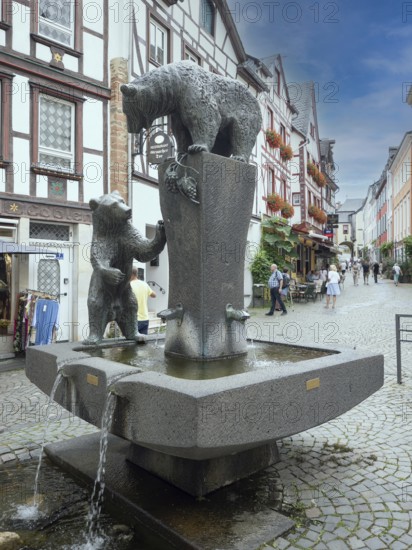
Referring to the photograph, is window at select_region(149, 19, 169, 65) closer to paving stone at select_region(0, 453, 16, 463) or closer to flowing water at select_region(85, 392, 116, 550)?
paving stone at select_region(0, 453, 16, 463)

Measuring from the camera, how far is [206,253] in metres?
3.47

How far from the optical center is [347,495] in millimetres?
3045

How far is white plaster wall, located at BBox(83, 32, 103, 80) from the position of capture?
33.9 ft

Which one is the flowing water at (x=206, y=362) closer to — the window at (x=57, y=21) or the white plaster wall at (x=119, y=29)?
the window at (x=57, y=21)

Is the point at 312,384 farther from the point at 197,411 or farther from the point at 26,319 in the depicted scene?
the point at 26,319

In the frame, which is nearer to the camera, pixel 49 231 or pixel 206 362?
pixel 206 362

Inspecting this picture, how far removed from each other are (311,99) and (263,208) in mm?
14689

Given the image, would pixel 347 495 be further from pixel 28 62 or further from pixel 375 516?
pixel 28 62

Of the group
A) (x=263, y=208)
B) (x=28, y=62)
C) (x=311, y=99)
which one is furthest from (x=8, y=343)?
(x=311, y=99)

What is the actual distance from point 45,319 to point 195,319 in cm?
551

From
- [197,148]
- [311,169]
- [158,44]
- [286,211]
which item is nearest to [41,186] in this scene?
[158,44]

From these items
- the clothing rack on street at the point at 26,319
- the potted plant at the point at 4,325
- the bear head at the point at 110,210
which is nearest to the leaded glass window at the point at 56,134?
the clothing rack on street at the point at 26,319

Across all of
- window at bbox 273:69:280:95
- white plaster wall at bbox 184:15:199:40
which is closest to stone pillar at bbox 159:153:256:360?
white plaster wall at bbox 184:15:199:40

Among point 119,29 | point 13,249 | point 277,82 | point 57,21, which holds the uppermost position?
point 277,82
